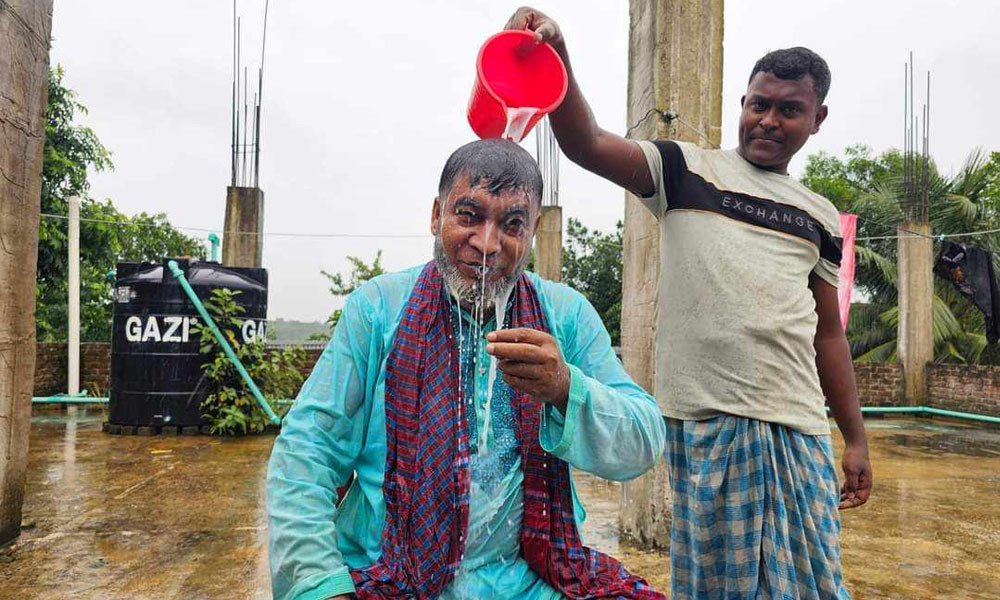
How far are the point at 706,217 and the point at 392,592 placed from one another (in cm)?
126

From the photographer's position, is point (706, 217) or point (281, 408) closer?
point (706, 217)

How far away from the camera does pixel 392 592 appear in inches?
49.1

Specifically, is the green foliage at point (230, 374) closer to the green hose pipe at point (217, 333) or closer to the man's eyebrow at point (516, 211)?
the green hose pipe at point (217, 333)

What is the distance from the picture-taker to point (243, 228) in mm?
9969

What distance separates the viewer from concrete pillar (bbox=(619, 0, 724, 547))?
Answer: 11.3 ft

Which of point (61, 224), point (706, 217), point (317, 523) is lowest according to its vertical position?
point (317, 523)

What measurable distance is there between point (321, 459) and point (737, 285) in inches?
45.6

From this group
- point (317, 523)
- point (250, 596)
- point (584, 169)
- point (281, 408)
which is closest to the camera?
point (317, 523)

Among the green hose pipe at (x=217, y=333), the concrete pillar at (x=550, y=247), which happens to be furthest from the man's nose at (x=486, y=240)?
the concrete pillar at (x=550, y=247)

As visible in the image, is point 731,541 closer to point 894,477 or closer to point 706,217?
Answer: point 706,217

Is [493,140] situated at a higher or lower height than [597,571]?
higher

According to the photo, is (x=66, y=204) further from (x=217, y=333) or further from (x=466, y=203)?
(x=466, y=203)

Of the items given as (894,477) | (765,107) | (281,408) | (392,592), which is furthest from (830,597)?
(281,408)

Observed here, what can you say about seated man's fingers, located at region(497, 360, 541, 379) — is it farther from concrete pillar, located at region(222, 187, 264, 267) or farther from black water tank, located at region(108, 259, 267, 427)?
concrete pillar, located at region(222, 187, 264, 267)
